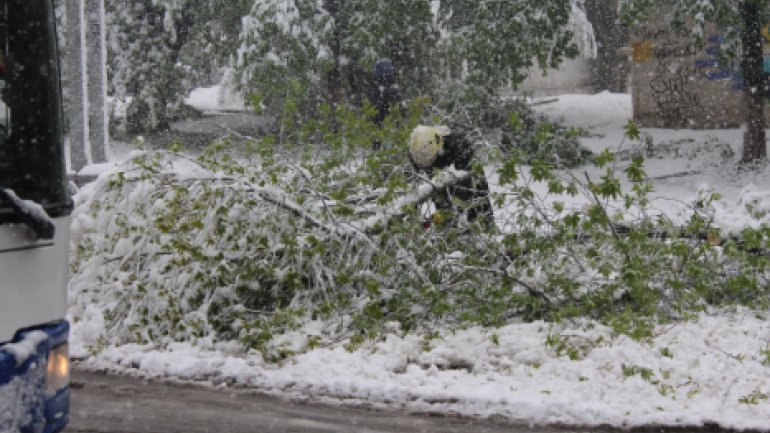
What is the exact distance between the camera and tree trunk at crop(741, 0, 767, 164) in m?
15.7

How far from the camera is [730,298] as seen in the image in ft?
23.0

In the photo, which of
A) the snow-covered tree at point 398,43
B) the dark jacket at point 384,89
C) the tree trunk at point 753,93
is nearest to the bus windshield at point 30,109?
the dark jacket at point 384,89

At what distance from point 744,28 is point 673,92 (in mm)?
5330

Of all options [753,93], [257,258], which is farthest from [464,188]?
[753,93]

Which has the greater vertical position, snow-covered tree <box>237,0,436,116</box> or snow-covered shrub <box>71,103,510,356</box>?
snow-covered tree <box>237,0,436,116</box>

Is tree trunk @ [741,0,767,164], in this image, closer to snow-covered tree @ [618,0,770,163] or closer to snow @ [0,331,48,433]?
snow-covered tree @ [618,0,770,163]

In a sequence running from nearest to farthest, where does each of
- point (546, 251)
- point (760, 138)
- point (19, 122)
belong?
point (19, 122)
point (546, 251)
point (760, 138)

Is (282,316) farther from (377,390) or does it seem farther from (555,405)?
(555,405)

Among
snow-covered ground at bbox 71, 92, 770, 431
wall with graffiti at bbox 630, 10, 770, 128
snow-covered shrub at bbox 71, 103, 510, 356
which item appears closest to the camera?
snow-covered ground at bbox 71, 92, 770, 431

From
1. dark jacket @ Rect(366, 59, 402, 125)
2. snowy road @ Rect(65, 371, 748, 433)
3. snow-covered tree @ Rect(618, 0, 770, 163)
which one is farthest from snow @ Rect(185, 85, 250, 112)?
snowy road @ Rect(65, 371, 748, 433)

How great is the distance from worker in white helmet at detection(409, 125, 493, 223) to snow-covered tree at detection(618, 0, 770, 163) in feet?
23.3

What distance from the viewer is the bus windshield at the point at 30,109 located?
10.4 feet

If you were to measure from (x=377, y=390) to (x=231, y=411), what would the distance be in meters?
0.86

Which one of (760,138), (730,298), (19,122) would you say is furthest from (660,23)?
(19,122)
